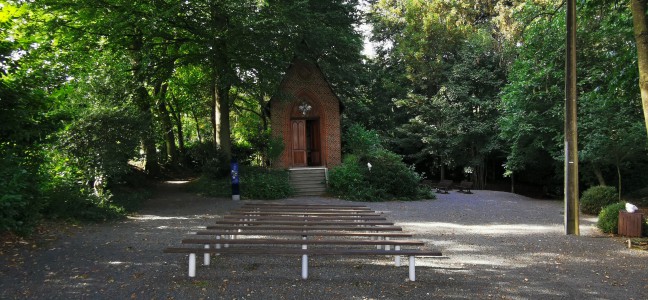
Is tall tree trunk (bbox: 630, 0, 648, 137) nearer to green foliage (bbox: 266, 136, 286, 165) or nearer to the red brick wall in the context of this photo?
the red brick wall

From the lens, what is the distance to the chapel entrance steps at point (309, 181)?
1911cm

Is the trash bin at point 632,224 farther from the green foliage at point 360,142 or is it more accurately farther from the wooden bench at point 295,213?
the green foliage at point 360,142

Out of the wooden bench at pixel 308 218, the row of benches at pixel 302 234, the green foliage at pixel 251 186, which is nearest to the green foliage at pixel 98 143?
the green foliage at pixel 251 186

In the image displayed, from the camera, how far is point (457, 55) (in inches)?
1256

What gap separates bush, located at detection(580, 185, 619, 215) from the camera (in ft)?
46.2

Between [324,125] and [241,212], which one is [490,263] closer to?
[241,212]

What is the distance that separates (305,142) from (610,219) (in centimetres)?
1554

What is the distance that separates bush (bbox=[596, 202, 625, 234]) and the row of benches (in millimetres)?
6146

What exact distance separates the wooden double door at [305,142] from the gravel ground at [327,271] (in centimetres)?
1379

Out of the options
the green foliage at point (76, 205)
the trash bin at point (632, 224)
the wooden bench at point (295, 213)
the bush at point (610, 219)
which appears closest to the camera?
the wooden bench at point (295, 213)

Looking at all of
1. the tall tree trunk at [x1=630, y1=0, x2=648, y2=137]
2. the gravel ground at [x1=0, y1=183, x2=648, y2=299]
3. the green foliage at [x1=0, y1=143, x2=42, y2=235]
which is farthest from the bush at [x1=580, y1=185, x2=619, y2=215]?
the green foliage at [x1=0, y1=143, x2=42, y2=235]

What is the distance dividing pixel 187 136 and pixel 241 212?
34.7 metres

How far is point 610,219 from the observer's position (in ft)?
33.2

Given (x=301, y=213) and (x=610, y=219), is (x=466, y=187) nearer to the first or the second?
(x=610, y=219)
